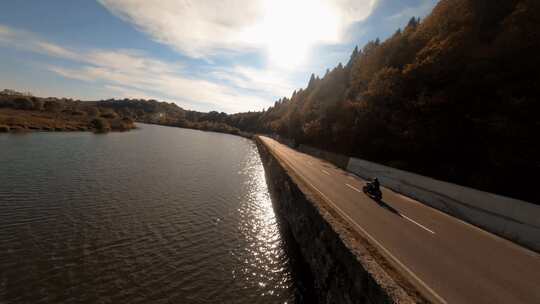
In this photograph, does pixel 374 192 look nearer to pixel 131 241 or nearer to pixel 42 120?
pixel 131 241

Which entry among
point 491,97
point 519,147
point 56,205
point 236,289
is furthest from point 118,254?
point 491,97

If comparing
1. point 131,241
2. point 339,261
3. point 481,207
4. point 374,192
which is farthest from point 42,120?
point 481,207

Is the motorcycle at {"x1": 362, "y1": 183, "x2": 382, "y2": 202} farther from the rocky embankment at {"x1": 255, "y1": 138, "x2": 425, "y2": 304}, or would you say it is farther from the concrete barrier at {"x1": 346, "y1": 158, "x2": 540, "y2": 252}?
the rocky embankment at {"x1": 255, "y1": 138, "x2": 425, "y2": 304}

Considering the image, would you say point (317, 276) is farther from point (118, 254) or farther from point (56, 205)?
point (56, 205)

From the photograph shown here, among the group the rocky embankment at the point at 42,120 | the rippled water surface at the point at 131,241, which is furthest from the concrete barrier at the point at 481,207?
the rocky embankment at the point at 42,120

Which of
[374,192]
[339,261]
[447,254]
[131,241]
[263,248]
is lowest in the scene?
[263,248]

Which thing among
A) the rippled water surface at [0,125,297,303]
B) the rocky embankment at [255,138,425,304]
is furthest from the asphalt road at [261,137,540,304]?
the rippled water surface at [0,125,297,303]
